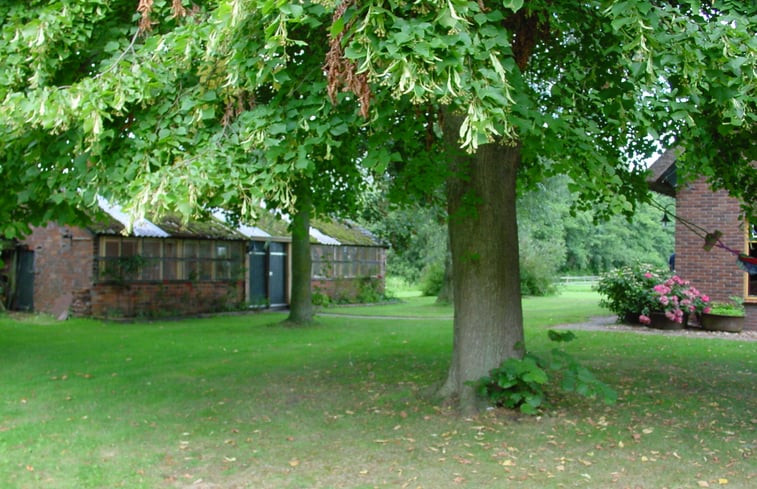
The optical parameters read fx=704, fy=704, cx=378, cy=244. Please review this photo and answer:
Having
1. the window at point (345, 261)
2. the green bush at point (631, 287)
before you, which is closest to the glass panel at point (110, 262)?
the window at point (345, 261)

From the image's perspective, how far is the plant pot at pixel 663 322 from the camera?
14406mm

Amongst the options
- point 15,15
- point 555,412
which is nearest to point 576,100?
point 555,412

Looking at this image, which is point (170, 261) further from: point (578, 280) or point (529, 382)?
point (578, 280)

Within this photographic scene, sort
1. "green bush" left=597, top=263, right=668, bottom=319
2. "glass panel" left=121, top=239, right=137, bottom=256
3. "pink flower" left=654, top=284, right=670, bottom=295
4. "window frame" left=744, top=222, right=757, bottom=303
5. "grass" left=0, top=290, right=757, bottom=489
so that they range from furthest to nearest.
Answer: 1. "glass panel" left=121, top=239, right=137, bottom=256
2. "green bush" left=597, top=263, right=668, bottom=319
3. "pink flower" left=654, top=284, right=670, bottom=295
4. "window frame" left=744, top=222, right=757, bottom=303
5. "grass" left=0, top=290, right=757, bottom=489

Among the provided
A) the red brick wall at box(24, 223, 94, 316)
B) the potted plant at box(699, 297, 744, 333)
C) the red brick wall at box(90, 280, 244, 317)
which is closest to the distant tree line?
the potted plant at box(699, 297, 744, 333)

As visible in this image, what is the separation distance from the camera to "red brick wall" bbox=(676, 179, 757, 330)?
1402 centimetres

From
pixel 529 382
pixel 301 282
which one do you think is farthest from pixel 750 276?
pixel 529 382

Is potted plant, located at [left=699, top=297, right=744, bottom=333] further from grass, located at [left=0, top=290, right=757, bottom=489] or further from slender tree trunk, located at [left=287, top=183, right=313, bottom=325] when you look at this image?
slender tree trunk, located at [left=287, top=183, right=313, bottom=325]

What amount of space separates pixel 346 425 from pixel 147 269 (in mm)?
12905

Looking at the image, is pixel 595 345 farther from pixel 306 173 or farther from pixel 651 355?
pixel 306 173

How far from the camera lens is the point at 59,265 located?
18156 millimetres

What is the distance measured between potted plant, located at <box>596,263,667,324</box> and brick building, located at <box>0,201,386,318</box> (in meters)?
6.59

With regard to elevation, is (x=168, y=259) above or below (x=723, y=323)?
above

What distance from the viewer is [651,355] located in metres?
10.7
